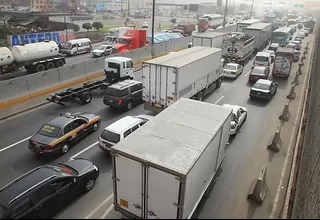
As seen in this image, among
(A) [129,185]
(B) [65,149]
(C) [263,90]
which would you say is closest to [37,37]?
(B) [65,149]

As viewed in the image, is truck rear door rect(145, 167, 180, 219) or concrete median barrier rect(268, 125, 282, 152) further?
concrete median barrier rect(268, 125, 282, 152)

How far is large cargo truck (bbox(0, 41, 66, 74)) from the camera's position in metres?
22.9

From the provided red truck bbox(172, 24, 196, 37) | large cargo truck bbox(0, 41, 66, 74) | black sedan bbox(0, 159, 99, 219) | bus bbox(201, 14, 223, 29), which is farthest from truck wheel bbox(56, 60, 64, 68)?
bus bbox(201, 14, 223, 29)

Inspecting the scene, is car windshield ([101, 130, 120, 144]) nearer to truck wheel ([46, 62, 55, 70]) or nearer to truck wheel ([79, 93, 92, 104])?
truck wheel ([79, 93, 92, 104])

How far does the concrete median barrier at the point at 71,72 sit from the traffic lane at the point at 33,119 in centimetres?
299

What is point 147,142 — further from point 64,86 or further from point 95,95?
point 64,86

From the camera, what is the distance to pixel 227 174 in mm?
10375

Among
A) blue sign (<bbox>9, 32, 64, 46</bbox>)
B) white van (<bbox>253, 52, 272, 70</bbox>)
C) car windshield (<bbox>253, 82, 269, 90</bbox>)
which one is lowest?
car windshield (<bbox>253, 82, 269, 90</bbox>)

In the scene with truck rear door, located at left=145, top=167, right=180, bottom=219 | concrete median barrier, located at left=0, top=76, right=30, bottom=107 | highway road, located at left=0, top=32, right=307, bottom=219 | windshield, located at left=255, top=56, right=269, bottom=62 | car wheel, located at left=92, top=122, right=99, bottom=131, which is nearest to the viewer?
truck rear door, located at left=145, top=167, right=180, bottom=219

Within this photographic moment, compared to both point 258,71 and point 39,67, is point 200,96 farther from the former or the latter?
point 39,67

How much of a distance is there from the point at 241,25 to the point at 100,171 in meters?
44.0

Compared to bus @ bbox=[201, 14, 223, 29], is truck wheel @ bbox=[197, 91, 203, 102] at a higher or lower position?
lower

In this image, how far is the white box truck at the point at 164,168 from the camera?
5.79m

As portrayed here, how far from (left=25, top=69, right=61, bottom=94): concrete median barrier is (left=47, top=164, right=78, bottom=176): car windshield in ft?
36.2
